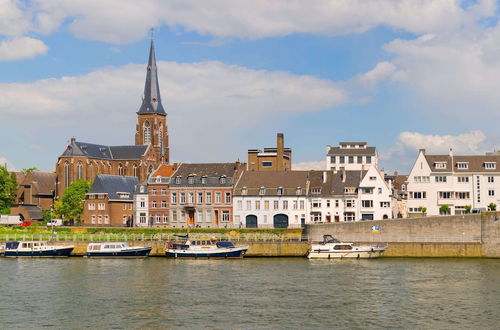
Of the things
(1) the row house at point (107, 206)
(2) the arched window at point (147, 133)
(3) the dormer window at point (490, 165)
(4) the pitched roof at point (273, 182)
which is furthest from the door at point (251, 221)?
(2) the arched window at point (147, 133)

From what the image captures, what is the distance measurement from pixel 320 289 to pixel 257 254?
31.0m

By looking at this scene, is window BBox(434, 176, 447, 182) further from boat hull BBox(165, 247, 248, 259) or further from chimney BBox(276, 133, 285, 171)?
boat hull BBox(165, 247, 248, 259)

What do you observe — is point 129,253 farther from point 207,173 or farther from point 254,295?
point 207,173

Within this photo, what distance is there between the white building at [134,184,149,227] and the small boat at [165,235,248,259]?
40.5 metres

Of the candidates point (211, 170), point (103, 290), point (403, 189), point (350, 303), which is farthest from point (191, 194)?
point (350, 303)

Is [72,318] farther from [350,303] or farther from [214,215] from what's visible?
[214,215]

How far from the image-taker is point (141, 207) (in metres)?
133

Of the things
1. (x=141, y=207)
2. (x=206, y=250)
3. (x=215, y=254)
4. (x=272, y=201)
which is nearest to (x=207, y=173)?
(x=272, y=201)

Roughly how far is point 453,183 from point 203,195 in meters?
→ 41.9

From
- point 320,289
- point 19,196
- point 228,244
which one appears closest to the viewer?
point 320,289

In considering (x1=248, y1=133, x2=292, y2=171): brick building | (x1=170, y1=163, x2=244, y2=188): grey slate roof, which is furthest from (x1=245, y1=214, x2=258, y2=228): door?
(x1=248, y1=133, x2=292, y2=171): brick building

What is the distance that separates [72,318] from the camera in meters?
50.1

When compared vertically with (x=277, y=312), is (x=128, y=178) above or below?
above

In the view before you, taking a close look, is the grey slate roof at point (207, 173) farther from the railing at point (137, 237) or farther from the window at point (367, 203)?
the window at point (367, 203)
